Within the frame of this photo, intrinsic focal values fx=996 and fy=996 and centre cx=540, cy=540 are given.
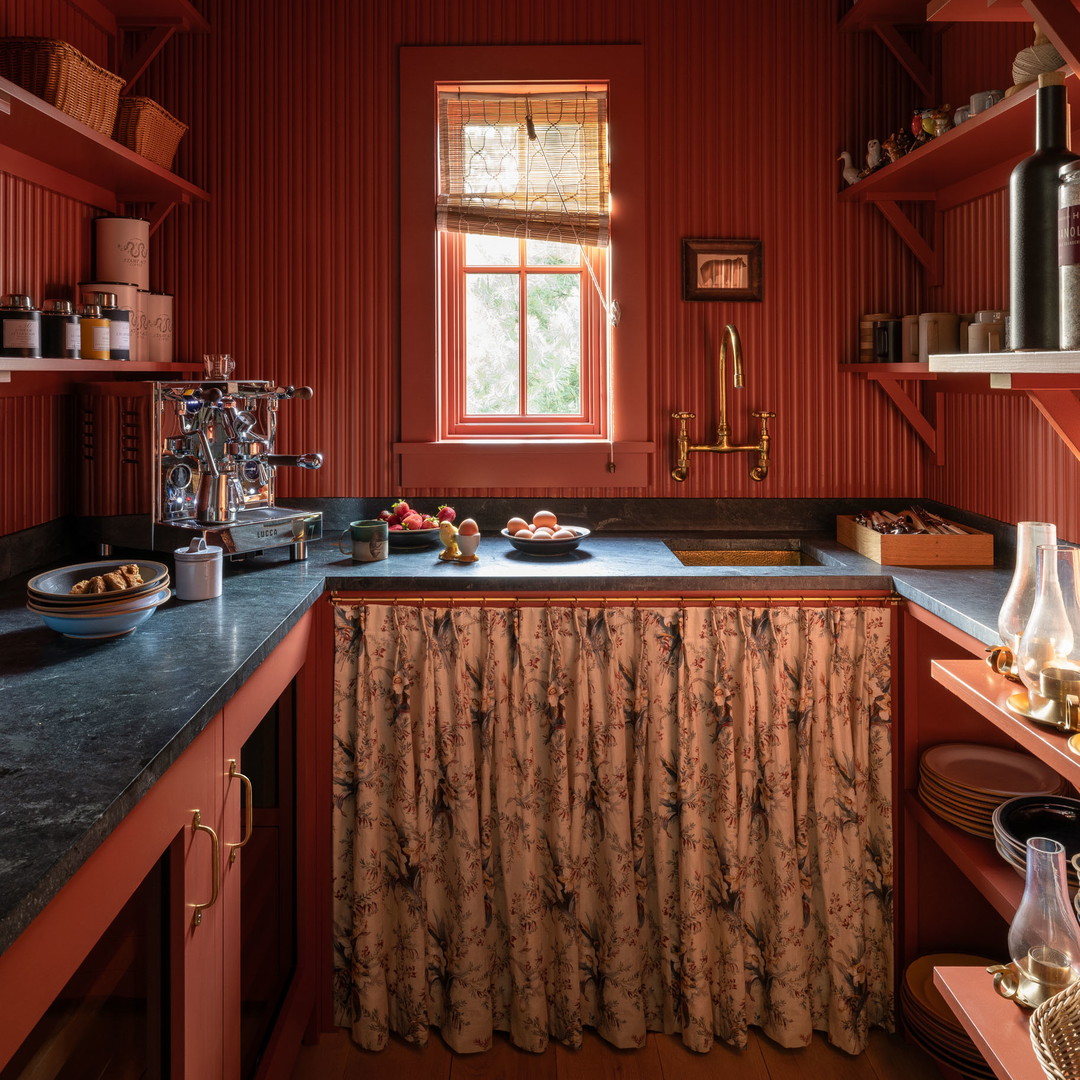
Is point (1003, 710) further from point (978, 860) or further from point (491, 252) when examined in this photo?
point (491, 252)

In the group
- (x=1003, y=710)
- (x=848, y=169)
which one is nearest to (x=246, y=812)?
(x=1003, y=710)

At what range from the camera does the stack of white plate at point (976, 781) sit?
2.10 m

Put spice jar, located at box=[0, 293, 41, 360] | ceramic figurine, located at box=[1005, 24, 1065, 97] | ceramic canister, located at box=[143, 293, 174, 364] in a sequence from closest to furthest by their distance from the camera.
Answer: ceramic figurine, located at box=[1005, 24, 1065, 97]
spice jar, located at box=[0, 293, 41, 360]
ceramic canister, located at box=[143, 293, 174, 364]

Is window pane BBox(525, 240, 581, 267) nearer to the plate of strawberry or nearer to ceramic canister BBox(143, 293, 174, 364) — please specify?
the plate of strawberry

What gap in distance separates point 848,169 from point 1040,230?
171 centimetres

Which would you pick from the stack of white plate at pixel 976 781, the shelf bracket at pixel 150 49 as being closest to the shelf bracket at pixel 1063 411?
the stack of white plate at pixel 976 781

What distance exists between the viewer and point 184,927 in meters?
1.34

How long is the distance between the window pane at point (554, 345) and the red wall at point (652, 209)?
242 millimetres

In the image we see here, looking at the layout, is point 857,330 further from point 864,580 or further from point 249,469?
point 249,469

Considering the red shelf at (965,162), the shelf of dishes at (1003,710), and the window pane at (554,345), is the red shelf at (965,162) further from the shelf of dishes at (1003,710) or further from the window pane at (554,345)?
the shelf of dishes at (1003,710)

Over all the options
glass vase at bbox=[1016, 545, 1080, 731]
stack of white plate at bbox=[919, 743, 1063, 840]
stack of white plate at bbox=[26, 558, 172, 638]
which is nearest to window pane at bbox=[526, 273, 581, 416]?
stack of white plate at bbox=[919, 743, 1063, 840]

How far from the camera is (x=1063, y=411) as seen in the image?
1.87 m

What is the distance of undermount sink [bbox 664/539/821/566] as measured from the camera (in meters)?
2.91

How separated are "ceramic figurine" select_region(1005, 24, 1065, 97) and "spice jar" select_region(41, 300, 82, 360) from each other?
1.96 m
